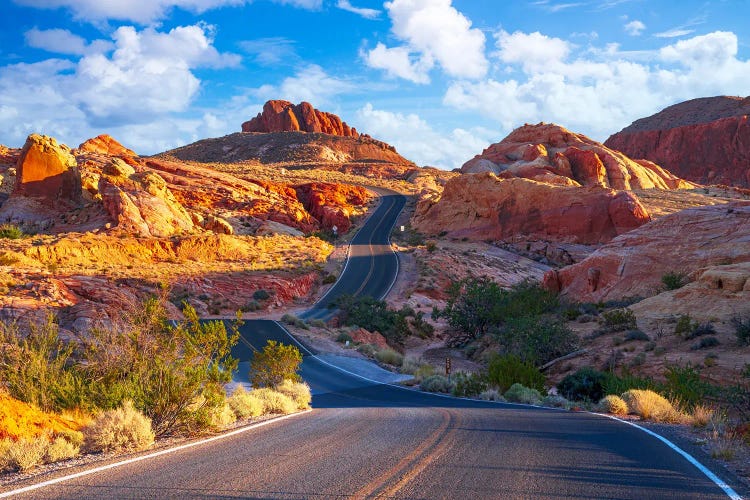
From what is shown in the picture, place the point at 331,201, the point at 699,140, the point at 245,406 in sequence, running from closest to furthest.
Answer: the point at 245,406 < the point at 331,201 < the point at 699,140

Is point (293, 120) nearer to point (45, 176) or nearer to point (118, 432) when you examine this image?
point (45, 176)

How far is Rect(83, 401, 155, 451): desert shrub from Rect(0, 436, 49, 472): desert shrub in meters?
0.70

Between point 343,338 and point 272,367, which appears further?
point 343,338

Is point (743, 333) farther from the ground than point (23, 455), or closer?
closer

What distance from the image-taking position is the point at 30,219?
2050 inches

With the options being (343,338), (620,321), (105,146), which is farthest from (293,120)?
(620,321)

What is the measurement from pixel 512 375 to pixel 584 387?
230 cm

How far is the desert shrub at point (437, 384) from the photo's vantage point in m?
19.3

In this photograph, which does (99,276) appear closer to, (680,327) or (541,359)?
(541,359)

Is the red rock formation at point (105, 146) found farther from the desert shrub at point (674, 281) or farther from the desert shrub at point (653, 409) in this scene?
the desert shrub at point (653, 409)

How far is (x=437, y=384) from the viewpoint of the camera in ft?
64.5

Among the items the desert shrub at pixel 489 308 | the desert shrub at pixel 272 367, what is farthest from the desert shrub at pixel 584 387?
the desert shrub at pixel 489 308

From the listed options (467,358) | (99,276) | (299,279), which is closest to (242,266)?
(299,279)

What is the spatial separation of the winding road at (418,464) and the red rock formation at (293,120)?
174m
